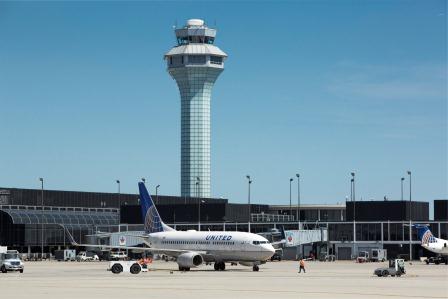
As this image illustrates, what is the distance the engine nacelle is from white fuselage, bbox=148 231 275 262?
1068mm

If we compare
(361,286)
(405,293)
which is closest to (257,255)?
(361,286)

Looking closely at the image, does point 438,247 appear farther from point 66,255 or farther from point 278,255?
point 66,255

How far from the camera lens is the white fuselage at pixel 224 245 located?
10506 cm

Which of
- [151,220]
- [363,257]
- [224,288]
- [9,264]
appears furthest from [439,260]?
[224,288]

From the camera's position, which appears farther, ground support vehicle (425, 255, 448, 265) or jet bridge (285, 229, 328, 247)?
jet bridge (285, 229, 328, 247)

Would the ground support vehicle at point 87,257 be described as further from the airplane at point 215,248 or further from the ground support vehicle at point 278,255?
the airplane at point 215,248

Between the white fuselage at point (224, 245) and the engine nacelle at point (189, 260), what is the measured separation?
107 centimetres

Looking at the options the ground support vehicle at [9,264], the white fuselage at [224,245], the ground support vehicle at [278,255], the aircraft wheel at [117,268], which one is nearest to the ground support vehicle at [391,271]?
the white fuselage at [224,245]

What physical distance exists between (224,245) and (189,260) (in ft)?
13.3

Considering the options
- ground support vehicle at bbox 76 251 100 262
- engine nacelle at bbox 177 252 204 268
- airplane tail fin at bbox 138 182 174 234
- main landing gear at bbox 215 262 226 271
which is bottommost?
ground support vehicle at bbox 76 251 100 262

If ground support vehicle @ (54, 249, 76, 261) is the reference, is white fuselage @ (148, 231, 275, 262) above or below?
above

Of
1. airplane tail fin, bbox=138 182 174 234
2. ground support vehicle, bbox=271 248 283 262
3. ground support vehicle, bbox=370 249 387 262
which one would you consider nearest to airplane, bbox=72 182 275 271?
airplane tail fin, bbox=138 182 174 234

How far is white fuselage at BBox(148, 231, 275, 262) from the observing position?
105062 mm

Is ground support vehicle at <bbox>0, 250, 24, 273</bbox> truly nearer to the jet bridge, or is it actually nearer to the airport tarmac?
the airport tarmac
